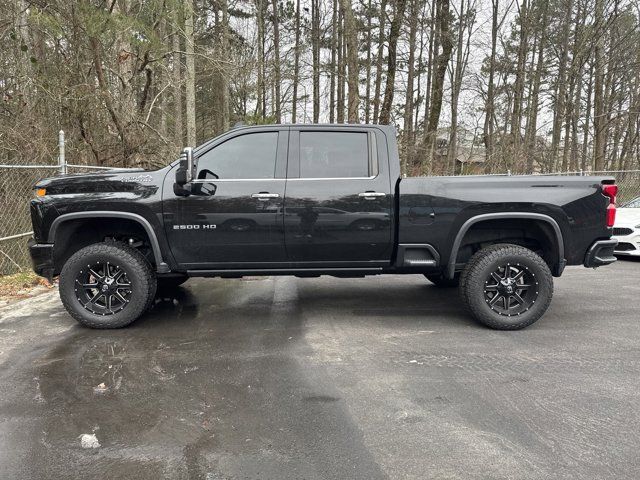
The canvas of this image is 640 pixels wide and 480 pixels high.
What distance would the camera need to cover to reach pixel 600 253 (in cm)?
478

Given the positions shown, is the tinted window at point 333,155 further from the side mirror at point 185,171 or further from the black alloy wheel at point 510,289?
the black alloy wheel at point 510,289

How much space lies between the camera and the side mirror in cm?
441

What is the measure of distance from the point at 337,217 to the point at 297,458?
252 cm

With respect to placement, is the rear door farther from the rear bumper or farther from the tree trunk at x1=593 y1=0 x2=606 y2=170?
the tree trunk at x1=593 y1=0 x2=606 y2=170

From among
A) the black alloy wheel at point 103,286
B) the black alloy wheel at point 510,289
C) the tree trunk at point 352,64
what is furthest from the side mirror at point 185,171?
the tree trunk at point 352,64

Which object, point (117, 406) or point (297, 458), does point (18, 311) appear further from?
point (297, 458)

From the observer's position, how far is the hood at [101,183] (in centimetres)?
461

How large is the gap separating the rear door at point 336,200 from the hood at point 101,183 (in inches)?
53.6

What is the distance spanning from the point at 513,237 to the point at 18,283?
6.40 m

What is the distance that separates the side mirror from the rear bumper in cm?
398

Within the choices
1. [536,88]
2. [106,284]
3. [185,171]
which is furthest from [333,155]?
[536,88]

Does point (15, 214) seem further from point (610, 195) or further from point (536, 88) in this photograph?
point (536, 88)

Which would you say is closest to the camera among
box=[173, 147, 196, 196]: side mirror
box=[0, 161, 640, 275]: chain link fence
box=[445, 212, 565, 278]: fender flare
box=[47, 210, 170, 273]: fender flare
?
box=[173, 147, 196, 196]: side mirror

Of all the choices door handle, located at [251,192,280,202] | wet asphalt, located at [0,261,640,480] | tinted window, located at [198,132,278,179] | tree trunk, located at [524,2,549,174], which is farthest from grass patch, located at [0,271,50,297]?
tree trunk, located at [524,2,549,174]
